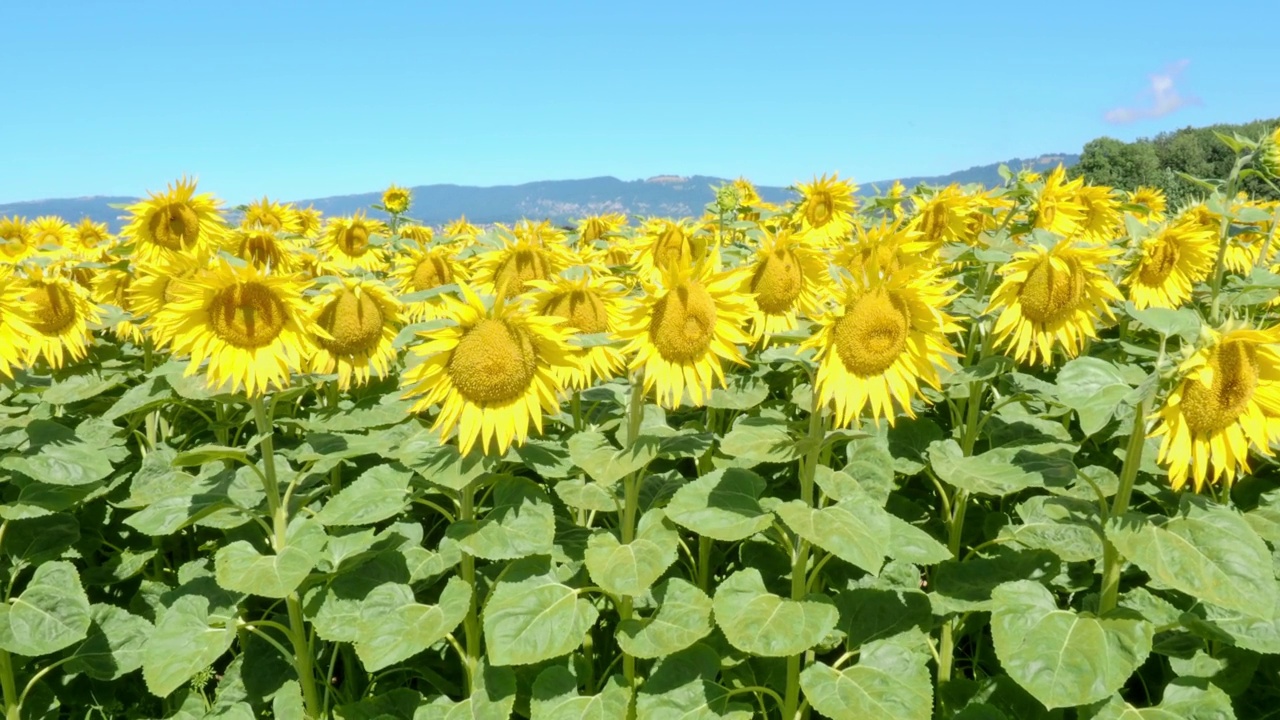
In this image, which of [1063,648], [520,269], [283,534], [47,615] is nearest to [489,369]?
[283,534]

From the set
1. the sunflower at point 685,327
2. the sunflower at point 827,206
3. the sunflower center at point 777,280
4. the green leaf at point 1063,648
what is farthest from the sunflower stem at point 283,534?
the sunflower at point 827,206

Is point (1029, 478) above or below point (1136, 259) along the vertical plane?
below

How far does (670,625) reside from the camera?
290 centimetres

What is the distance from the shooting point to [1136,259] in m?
4.34

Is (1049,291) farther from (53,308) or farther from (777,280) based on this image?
(53,308)

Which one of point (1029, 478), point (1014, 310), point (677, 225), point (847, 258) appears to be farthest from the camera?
point (677, 225)

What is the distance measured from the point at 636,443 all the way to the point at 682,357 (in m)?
0.35

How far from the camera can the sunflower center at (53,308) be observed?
412cm

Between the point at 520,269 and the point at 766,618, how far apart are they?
223 cm

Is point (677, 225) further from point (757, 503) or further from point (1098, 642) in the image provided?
point (1098, 642)

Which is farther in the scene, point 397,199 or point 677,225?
point 397,199

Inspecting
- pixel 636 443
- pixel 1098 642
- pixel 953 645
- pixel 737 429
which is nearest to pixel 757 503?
pixel 737 429

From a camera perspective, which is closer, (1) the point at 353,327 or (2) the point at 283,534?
(2) the point at 283,534

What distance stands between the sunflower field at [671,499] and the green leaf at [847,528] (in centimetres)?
2
